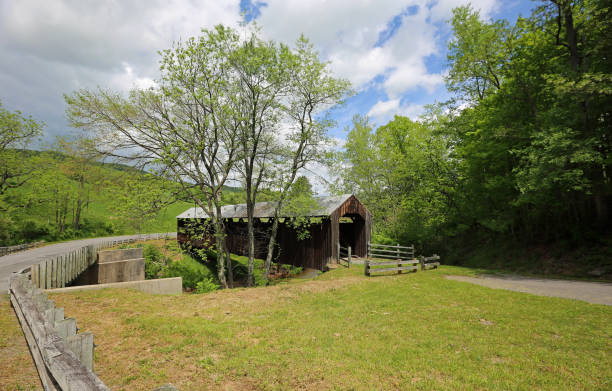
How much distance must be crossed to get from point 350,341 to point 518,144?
16026 mm

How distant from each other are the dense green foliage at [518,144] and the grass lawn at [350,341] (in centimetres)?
814

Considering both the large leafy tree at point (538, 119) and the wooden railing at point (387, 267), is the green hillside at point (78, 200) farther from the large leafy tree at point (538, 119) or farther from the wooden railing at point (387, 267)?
the large leafy tree at point (538, 119)

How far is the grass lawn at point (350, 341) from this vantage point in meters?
4.46

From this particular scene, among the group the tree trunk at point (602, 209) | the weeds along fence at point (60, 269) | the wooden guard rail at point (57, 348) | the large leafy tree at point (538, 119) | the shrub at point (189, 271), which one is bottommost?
the shrub at point (189, 271)

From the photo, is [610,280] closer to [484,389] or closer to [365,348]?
[484,389]

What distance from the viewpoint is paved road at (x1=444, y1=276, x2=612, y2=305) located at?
29.3 ft

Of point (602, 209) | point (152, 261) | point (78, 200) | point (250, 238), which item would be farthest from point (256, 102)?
point (78, 200)

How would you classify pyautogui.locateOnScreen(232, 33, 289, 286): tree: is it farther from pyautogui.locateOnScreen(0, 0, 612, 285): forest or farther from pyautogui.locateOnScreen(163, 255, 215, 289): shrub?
pyautogui.locateOnScreen(163, 255, 215, 289): shrub

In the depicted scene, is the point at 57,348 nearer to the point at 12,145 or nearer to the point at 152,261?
the point at 152,261

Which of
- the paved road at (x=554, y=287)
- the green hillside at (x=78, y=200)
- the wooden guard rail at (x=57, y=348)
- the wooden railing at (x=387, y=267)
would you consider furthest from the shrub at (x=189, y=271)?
the paved road at (x=554, y=287)

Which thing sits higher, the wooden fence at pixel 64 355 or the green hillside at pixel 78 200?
the green hillside at pixel 78 200

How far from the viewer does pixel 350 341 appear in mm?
5996

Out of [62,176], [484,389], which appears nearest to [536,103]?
[484,389]

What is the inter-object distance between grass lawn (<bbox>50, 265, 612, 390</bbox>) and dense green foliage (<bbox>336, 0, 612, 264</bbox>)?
814cm
